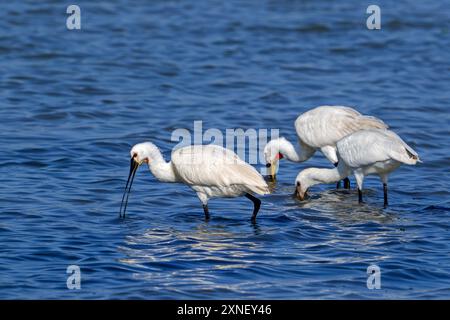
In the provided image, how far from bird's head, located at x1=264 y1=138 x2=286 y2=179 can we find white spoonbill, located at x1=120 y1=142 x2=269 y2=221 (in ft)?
8.68

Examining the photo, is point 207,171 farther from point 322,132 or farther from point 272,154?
point 272,154

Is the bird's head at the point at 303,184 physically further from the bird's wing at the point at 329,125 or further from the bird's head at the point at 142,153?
the bird's head at the point at 142,153

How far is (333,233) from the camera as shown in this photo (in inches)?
413

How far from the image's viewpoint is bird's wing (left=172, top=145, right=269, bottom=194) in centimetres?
1046

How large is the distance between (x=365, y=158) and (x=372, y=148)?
0.48 feet

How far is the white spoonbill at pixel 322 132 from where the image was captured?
1285 centimetres

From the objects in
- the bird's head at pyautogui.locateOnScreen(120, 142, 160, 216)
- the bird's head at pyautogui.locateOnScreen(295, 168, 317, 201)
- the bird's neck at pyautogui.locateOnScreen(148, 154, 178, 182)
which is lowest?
the bird's head at pyautogui.locateOnScreen(295, 168, 317, 201)

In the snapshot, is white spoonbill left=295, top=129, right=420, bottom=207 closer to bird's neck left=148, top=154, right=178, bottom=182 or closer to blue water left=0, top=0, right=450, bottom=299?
blue water left=0, top=0, right=450, bottom=299

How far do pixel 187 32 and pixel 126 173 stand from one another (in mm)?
9713

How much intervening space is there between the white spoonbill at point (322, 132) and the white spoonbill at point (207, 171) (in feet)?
7.90

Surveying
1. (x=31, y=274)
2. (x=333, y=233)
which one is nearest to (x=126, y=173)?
(x=333, y=233)

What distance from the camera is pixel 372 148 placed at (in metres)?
11.5

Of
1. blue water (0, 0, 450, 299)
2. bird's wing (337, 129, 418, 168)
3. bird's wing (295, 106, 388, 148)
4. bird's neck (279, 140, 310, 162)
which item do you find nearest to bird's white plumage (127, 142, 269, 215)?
blue water (0, 0, 450, 299)

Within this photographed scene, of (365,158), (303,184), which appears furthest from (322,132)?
(365,158)
